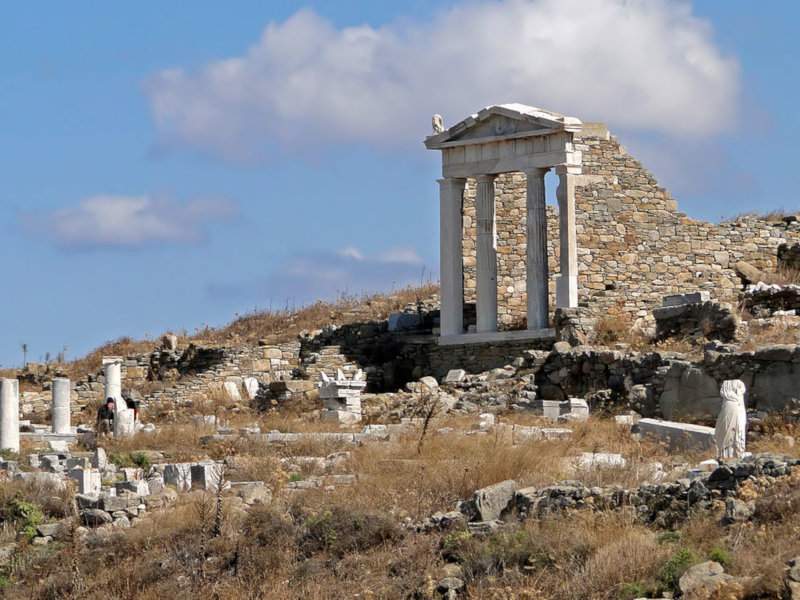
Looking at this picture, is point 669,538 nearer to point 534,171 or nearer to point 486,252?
point 534,171

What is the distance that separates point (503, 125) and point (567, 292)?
3.81m

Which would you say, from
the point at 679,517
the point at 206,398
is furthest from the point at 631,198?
the point at 679,517

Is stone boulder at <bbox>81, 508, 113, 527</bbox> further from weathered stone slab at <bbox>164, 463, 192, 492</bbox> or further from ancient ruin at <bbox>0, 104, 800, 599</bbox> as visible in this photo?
weathered stone slab at <bbox>164, 463, 192, 492</bbox>

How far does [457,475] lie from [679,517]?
407cm

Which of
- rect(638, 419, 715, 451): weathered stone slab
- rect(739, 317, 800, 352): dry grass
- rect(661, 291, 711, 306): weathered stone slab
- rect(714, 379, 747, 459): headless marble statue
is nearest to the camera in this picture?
rect(714, 379, 747, 459): headless marble statue

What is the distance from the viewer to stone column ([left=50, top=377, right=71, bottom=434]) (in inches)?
1323

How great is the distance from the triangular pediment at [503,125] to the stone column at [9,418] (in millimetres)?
12305

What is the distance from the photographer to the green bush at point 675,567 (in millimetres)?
15995

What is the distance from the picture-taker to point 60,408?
111 feet

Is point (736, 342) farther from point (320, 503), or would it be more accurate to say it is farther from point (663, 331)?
point (320, 503)

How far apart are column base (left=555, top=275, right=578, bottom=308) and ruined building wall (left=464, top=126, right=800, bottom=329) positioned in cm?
105

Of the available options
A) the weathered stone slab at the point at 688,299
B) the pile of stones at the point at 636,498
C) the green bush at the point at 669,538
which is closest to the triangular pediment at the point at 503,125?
the weathered stone slab at the point at 688,299

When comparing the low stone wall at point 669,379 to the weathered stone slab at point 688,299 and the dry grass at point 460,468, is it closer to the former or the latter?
the weathered stone slab at point 688,299

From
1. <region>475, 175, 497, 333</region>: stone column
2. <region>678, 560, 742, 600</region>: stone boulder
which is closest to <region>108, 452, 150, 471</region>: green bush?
<region>678, 560, 742, 600</region>: stone boulder
